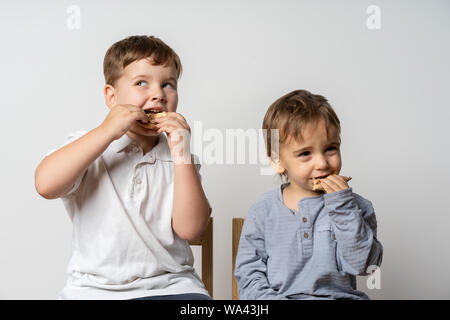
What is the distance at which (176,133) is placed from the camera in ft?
4.16

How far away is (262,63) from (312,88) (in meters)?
0.21

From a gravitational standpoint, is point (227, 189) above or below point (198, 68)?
below

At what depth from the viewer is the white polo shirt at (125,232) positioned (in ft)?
4.05

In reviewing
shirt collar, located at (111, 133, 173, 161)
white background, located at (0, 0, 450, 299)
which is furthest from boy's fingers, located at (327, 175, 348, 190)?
white background, located at (0, 0, 450, 299)

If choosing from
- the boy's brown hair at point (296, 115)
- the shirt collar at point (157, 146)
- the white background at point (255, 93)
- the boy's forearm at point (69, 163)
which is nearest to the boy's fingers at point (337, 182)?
the boy's brown hair at point (296, 115)

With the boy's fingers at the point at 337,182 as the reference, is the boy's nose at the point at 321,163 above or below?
above

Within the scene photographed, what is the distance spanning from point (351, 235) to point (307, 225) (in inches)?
5.5

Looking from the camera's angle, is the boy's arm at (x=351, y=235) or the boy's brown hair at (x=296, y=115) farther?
the boy's brown hair at (x=296, y=115)

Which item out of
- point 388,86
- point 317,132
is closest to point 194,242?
point 317,132

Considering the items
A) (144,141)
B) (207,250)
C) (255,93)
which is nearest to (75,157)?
(144,141)

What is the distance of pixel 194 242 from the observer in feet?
5.40

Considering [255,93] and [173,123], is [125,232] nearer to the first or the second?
[173,123]

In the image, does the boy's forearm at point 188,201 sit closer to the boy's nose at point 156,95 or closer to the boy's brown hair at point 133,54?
the boy's nose at point 156,95
